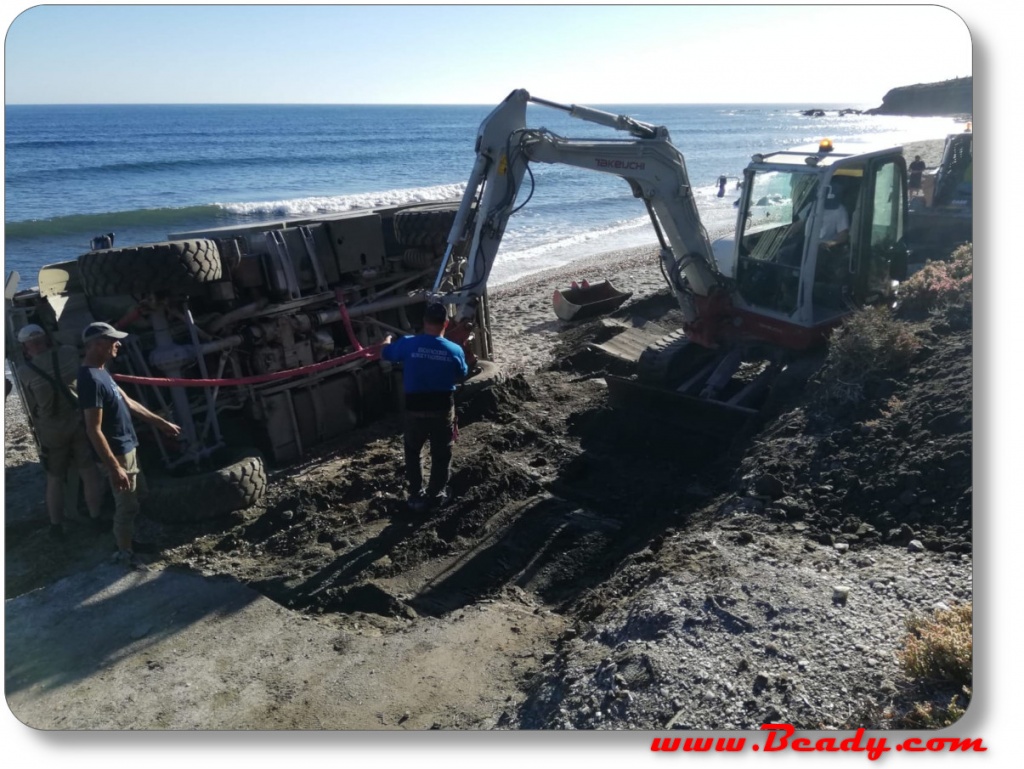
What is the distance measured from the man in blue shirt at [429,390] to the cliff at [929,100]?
4.97 meters

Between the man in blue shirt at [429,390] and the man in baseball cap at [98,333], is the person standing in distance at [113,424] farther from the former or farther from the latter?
the man in blue shirt at [429,390]

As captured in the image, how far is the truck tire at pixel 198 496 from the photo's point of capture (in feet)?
21.5

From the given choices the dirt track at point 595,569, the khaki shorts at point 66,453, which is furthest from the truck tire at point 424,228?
the khaki shorts at point 66,453

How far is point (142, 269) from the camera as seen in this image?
21.0 ft

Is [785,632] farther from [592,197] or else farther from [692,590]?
[592,197]

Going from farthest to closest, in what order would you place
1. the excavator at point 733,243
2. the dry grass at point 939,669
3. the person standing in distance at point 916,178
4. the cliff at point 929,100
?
the person standing in distance at point 916,178 → the cliff at point 929,100 → the excavator at point 733,243 → the dry grass at point 939,669

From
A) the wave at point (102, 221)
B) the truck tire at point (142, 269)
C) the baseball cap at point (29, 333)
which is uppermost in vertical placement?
the wave at point (102, 221)

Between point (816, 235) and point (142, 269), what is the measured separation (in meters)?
6.23

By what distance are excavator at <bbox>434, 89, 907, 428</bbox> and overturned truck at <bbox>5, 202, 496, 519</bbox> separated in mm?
833

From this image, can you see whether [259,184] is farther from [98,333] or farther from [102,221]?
[98,333]

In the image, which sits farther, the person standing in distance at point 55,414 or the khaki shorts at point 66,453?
the khaki shorts at point 66,453

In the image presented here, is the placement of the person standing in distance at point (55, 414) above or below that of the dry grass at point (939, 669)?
above

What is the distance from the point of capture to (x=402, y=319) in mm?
8875

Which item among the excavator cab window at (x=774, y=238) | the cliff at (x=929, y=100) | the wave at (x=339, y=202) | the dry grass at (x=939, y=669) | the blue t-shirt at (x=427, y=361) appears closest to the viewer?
the dry grass at (x=939, y=669)
